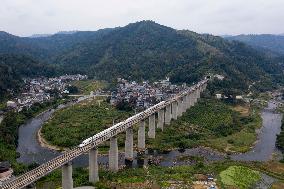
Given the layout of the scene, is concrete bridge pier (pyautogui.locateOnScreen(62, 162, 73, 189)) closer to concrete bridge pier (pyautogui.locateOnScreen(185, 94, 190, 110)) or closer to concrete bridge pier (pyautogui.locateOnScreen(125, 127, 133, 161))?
concrete bridge pier (pyautogui.locateOnScreen(125, 127, 133, 161))

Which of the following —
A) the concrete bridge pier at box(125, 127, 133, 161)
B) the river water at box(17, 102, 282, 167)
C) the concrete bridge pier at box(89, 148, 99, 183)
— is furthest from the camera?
the concrete bridge pier at box(125, 127, 133, 161)

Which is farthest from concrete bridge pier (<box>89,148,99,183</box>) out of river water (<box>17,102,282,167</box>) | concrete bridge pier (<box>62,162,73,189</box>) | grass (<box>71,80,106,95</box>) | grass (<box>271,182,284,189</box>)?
grass (<box>71,80,106,95</box>)

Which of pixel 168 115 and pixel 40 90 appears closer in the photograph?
pixel 168 115

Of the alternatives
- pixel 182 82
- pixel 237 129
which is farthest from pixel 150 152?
pixel 182 82

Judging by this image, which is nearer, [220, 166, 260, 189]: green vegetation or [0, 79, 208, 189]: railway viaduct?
[0, 79, 208, 189]: railway viaduct

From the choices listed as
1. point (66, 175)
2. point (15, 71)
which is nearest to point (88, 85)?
point (15, 71)

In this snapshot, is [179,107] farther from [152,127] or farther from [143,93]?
[143,93]

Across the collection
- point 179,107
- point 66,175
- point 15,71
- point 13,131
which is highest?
point 15,71
